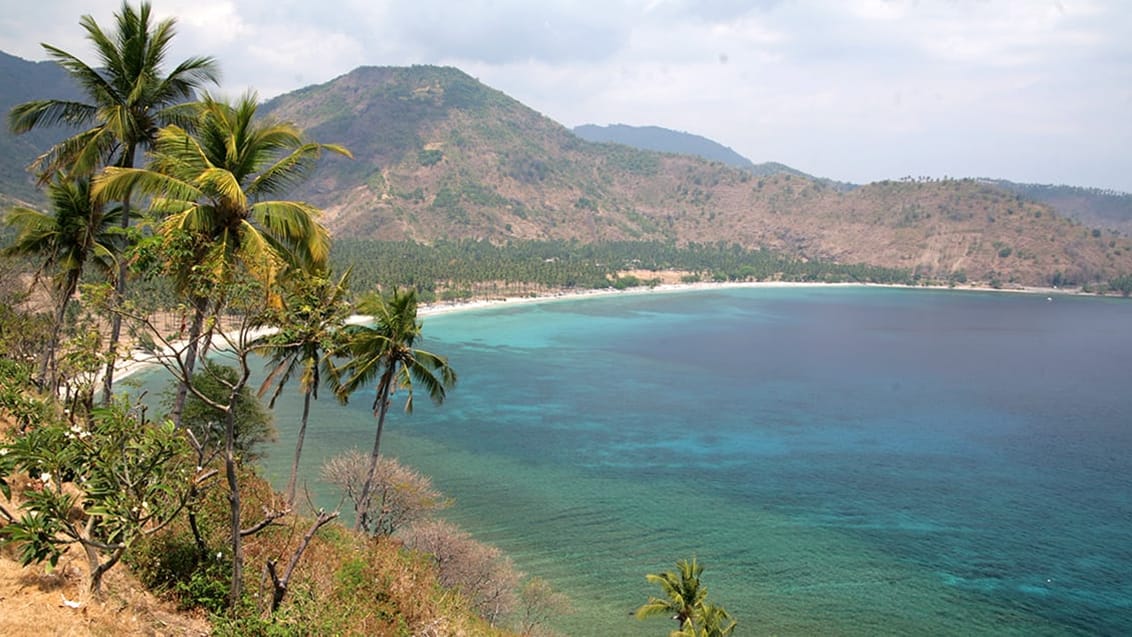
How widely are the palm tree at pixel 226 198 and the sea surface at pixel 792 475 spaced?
681 inches

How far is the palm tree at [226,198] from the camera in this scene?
28.8 ft

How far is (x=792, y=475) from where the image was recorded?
4662 centimetres

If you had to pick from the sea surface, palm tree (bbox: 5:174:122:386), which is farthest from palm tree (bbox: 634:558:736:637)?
palm tree (bbox: 5:174:122:386)

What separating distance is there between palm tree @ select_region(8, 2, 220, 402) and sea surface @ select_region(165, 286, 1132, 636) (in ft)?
50.8

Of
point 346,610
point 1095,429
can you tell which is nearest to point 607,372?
point 1095,429

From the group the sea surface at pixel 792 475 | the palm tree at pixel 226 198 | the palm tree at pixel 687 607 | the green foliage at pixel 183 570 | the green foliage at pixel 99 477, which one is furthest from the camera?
the sea surface at pixel 792 475

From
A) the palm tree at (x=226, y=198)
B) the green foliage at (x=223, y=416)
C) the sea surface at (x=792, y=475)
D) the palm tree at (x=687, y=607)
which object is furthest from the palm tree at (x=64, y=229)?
the palm tree at (x=687, y=607)

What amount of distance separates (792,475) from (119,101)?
1735 inches

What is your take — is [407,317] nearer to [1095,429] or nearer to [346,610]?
[346,610]

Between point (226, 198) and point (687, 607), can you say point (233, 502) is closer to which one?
point (226, 198)

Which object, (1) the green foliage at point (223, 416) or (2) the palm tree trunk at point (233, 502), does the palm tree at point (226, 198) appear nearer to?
(2) the palm tree trunk at point (233, 502)

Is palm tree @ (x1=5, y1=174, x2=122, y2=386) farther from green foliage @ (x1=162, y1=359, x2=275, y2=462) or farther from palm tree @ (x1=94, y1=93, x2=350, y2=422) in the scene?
green foliage @ (x1=162, y1=359, x2=275, y2=462)

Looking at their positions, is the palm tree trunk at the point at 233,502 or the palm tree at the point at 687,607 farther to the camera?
the palm tree at the point at 687,607

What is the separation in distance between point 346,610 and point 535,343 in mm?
88471
